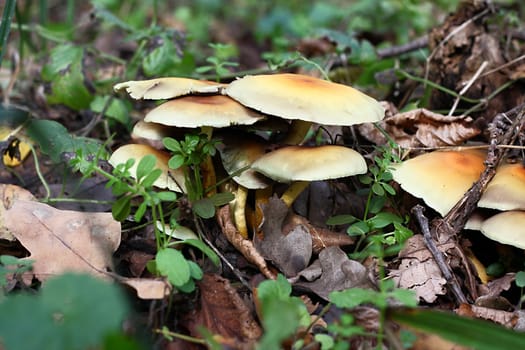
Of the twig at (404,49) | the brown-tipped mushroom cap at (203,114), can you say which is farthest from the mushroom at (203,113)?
the twig at (404,49)

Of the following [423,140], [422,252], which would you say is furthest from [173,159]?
[423,140]

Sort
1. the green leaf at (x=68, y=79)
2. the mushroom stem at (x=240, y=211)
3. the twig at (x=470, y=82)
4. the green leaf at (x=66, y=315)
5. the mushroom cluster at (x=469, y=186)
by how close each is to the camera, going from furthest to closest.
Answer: the green leaf at (x=68, y=79)
the twig at (x=470, y=82)
the mushroom stem at (x=240, y=211)
the mushroom cluster at (x=469, y=186)
the green leaf at (x=66, y=315)

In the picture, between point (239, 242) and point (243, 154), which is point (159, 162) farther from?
point (239, 242)

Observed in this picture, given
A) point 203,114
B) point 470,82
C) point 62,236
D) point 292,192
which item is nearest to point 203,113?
point 203,114

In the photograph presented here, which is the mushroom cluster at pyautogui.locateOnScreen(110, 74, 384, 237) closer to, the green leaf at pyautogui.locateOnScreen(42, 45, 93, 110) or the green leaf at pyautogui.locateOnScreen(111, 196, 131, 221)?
the green leaf at pyautogui.locateOnScreen(111, 196, 131, 221)

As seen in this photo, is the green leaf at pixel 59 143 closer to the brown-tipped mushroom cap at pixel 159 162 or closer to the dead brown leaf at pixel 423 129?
the brown-tipped mushroom cap at pixel 159 162

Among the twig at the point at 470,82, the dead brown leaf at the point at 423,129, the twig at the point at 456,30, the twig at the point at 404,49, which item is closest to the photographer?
the dead brown leaf at the point at 423,129
